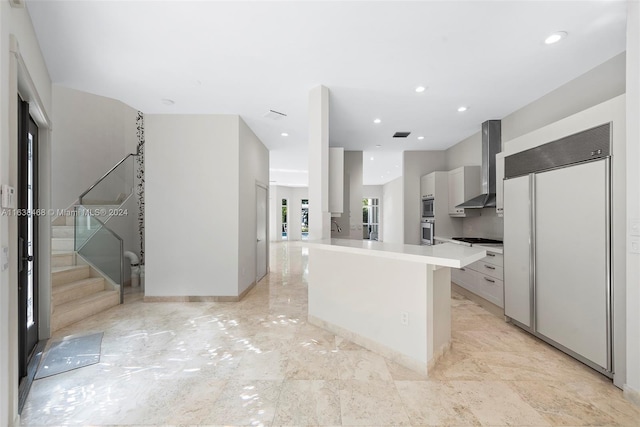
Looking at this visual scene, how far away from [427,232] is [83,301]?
6007 mm

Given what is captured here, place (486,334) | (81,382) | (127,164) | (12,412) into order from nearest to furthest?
(12,412), (81,382), (486,334), (127,164)

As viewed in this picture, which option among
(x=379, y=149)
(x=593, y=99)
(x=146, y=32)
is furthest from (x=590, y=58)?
(x=146, y=32)

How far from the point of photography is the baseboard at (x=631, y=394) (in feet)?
5.95

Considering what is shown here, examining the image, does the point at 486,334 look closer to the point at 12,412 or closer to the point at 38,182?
the point at 12,412

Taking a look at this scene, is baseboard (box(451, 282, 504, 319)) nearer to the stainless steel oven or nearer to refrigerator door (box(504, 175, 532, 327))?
refrigerator door (box(504, 175, 532, 327))

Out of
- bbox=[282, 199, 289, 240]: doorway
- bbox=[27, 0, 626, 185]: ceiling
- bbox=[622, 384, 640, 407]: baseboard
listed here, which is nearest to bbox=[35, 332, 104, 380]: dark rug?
bbox=[27, 0, 626, 185]: ceiling

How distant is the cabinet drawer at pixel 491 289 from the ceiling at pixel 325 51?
8.12 feet

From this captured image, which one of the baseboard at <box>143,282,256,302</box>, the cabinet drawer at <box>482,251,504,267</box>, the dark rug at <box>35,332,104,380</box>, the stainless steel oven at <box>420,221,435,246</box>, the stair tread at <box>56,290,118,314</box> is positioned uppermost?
the stainless steel oven at <box>420,221,435,246</box>

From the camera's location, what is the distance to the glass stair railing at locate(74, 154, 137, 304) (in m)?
3.92

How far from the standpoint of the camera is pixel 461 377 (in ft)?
7.00

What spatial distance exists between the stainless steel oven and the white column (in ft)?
10.2

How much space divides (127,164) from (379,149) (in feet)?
17.3

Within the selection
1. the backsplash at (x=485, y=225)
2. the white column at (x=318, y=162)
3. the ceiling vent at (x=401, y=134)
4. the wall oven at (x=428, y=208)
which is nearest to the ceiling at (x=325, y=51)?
the white column at (x=318, y=162)

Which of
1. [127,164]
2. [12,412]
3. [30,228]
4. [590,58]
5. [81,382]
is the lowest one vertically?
[81,382]
